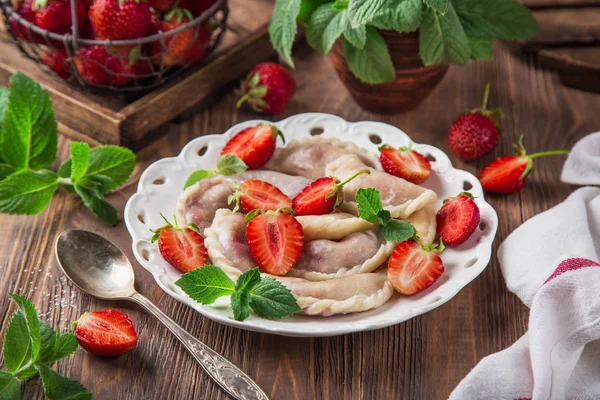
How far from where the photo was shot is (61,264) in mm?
1987

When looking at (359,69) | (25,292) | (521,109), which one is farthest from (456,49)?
(25,292)

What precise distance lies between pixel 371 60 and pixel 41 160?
1073mm

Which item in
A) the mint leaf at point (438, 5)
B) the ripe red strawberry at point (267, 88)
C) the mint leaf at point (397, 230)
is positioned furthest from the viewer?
the ripe red strawberry at point (267, 88)

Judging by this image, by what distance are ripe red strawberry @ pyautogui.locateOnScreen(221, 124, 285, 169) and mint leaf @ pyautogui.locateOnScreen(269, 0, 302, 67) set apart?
291 mm

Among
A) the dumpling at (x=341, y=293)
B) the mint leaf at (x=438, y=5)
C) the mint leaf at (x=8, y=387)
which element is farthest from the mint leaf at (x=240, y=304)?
the mint leaf at (x=438, y=5)

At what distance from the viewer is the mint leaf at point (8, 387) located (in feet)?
5.27

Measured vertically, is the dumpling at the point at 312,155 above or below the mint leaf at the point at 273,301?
below

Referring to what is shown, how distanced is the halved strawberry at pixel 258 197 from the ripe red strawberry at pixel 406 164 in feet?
1.14

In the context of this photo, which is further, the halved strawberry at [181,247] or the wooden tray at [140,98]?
the wooden tray at [140,98]

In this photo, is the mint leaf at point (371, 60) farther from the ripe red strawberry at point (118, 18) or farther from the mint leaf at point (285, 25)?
the ripe red strawberry at point (118, 18)

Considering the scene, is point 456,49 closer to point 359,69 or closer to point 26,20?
point 359,69

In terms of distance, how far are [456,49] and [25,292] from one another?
56.3 inches

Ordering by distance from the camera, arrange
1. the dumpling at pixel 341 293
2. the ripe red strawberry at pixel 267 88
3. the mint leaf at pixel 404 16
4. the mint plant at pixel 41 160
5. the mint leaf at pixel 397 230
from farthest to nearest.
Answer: the ripe red strawberry at pixel 267 88
the mint plant at pixel 41 160
the mint leaf at pixel 404 16
the mint leaf at pixel 397 230
the dumpling at pixel 341 293

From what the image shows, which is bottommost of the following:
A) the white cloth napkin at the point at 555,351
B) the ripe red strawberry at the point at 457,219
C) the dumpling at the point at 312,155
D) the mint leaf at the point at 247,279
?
the white cloth napkin at the point at 555,351
